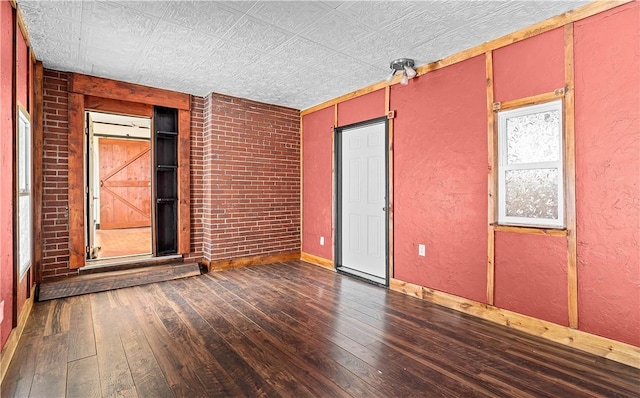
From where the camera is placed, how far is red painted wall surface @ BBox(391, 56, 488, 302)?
10.0 feet

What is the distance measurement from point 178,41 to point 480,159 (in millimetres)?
2999

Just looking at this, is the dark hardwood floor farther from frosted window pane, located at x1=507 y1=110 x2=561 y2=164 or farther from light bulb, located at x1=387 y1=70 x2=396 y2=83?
light bulb, located at x1=387 y1=70 x2=396 y2=83

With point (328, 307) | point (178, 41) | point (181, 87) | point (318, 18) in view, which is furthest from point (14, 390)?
point (181, 87)

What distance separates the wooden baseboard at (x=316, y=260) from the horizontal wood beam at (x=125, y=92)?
290 cm

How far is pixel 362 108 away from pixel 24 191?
371 cm

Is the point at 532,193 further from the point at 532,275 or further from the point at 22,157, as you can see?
the point at 22,157

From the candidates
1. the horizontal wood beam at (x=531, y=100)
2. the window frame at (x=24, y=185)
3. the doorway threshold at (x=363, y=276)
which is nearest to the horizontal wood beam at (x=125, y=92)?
the window frame at (x=24, y=185)

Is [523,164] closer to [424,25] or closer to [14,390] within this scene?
[424,25]

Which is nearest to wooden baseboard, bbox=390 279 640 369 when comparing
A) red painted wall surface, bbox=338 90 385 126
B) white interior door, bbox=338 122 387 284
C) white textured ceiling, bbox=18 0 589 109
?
white interior door, bbox=338 122 387 284

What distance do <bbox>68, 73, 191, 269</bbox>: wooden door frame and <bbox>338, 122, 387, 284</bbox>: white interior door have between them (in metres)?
2.26

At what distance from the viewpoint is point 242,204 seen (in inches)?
192

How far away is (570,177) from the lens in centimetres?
245

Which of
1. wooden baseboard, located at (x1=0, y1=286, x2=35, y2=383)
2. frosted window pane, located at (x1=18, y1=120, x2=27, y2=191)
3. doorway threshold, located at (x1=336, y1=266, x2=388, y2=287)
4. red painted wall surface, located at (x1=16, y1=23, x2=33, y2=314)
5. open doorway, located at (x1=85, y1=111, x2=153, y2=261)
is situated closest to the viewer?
wooden baseboard, located at (x1=0, y1=286, x2=35, y2=383)

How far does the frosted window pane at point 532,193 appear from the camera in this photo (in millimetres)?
2594
